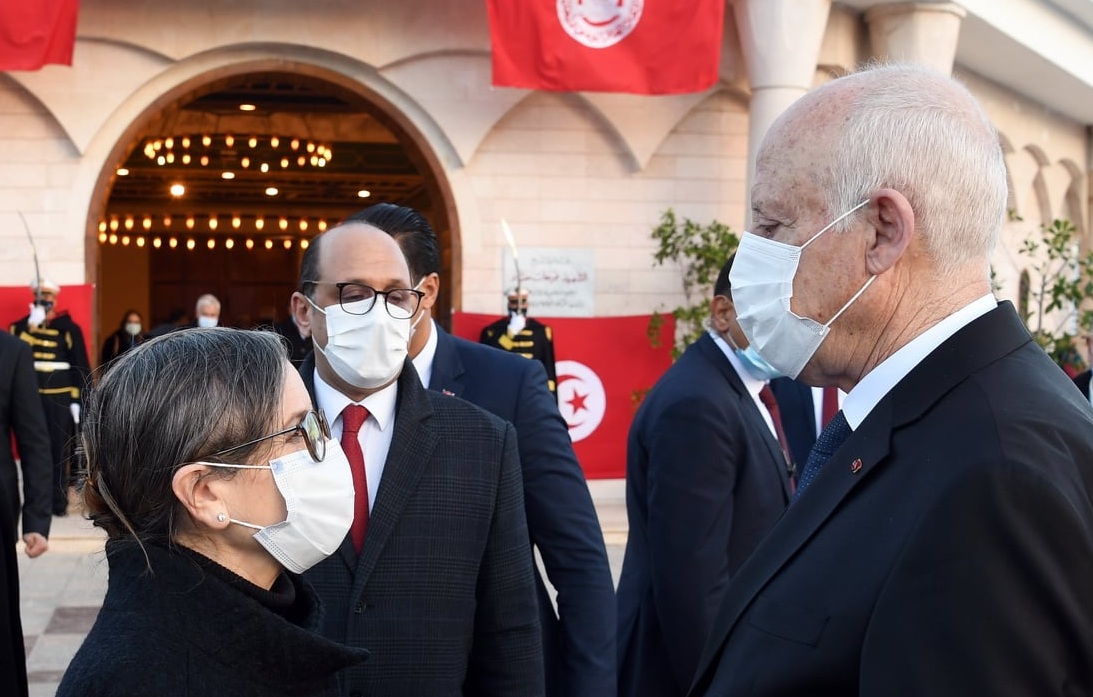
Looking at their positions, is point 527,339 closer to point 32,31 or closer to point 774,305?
point 32,31

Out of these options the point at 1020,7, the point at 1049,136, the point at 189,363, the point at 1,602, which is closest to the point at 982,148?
the point at 189,363

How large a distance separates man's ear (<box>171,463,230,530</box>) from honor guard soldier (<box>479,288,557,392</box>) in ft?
29.5

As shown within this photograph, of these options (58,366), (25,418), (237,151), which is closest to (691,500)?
(25,418)

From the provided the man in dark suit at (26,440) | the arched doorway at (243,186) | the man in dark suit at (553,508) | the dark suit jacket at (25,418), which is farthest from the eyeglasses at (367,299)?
the arched doorway at (243,186)

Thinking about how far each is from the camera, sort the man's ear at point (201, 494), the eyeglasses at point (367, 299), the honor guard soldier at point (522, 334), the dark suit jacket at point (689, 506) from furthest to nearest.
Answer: the honor guard soldier at point (522, 334), the dark suit jacket at point (689, 506), the eyeglasses at point (367, 299), the man's ear at point (201, 494)

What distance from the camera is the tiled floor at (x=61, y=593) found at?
610 cm

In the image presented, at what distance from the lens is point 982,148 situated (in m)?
1.68

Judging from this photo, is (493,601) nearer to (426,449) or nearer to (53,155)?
(426,449)

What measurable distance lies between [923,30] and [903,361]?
10.6 metres

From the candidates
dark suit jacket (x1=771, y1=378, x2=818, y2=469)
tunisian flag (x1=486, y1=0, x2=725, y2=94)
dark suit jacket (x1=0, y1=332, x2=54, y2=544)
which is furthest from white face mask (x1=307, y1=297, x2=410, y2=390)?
tunisian flag (x1=486, y1=0, x2=725, y2=94)

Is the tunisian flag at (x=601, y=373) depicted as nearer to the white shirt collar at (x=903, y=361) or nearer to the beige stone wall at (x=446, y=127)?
the beige stone wall at (x=446, y=127)

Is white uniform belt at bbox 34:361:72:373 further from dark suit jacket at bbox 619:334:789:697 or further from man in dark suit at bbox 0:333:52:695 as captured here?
Result: dark suit jacket at bbox 619:334:789:697

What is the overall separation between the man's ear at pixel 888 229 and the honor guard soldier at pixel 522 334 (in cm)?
918

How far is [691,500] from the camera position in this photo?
10.3ft
